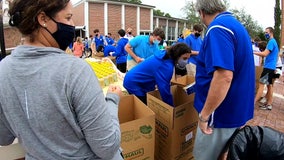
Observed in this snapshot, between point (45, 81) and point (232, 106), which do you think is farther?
point (232, 106)

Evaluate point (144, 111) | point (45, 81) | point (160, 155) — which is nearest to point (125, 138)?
point (144, 111)

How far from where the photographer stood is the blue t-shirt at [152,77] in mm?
2402

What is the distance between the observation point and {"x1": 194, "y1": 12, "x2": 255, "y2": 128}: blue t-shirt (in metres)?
1.50

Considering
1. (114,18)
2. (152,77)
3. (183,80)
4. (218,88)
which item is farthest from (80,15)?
(218,88)

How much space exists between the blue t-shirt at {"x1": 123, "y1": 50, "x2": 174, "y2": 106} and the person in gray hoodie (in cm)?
146

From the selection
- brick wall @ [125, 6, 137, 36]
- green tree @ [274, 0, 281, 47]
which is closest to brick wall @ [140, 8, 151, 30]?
brick wall @ [125, 6, 137, 36]

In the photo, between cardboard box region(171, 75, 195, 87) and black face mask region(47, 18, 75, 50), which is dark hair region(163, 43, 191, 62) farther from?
black face mask region(47, 18, 75, 50)

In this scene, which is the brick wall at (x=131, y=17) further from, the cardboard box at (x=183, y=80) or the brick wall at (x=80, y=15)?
the cardboard box at (x=183, y=80)

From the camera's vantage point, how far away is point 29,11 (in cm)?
86

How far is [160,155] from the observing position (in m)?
2.49

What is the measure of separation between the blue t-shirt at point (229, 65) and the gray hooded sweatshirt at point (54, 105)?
2.85 feet

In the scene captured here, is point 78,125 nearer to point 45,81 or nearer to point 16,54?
point 45,81

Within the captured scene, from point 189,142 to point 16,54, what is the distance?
6.49ft

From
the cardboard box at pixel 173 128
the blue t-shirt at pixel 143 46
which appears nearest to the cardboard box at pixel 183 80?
the cardboard box at pixel 173 128
